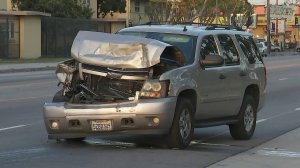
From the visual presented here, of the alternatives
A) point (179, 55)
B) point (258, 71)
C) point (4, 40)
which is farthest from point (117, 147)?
point (4, 40)

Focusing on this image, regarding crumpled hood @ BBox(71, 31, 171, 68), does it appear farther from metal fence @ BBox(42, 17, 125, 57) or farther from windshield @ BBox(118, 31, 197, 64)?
metal fence @ BBox(42, 17, 125, 57)

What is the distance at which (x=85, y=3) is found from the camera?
6431cm

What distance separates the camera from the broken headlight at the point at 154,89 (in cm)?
914

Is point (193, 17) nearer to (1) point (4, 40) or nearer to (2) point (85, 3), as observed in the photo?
(2) point (85, 3)

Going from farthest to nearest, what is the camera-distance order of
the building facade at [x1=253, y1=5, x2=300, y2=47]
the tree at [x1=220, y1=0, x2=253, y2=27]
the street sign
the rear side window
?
the building facade at [x1=253, y1=5, x2=300, y2=47] < the street sign < the tree at [x1=220, y1=0, x2=253, y2=27] < the rear side window

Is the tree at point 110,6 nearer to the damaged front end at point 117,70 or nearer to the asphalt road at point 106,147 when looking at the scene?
the asphalt road at point 106,147

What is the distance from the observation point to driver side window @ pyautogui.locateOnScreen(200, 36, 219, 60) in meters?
10.2

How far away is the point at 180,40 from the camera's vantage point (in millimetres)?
10250

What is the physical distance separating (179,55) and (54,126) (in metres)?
2.10

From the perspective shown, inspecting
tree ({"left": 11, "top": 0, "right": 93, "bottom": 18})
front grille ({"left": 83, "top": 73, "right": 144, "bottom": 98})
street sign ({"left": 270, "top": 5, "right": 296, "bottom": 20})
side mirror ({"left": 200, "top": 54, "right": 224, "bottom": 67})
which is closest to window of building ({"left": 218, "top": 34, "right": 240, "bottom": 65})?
side mirror ({"left": 200, "top": 54, "right": 224, "bottom": 67})

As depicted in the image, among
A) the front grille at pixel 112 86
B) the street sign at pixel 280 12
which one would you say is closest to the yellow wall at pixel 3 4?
the street sign at pixel 280 12

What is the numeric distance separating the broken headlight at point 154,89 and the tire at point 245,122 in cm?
237

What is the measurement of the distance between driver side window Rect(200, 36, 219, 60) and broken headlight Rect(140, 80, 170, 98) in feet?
3.91

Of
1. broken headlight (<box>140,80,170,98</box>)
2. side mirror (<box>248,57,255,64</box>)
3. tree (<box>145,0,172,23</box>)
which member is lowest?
broken headlight (<box>140,80,170,98</box>)
